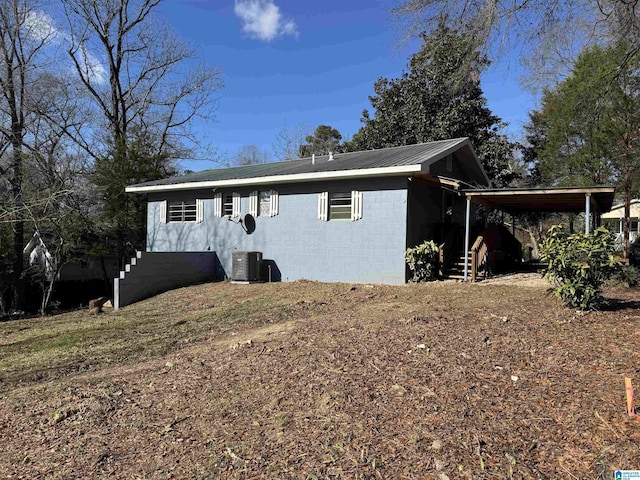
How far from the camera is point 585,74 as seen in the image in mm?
13859

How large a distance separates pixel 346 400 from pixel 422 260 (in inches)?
276

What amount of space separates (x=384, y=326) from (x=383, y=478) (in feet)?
10.3

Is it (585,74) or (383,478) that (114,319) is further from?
(585,74)

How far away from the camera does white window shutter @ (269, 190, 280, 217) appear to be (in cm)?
1225

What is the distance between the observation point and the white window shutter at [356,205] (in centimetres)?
1073

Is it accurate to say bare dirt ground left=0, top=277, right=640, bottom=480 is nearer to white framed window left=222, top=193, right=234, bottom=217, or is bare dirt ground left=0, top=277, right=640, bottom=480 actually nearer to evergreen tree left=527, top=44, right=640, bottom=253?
white framed window left=222, top=193, right=234, bottom=217

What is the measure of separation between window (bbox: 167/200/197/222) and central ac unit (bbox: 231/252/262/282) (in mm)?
3220

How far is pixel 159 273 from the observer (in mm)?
11898

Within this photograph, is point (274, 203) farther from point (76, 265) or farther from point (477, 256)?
point (76, 265)


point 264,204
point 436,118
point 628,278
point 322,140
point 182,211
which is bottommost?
point 628,278

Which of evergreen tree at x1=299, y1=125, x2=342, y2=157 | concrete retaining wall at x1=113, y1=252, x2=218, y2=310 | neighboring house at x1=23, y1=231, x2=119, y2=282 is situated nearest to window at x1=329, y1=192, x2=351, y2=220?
concrete retaining wall at x1=113, y1=252, x2=218, y2=310

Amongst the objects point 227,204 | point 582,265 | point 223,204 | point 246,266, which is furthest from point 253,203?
point 582,265

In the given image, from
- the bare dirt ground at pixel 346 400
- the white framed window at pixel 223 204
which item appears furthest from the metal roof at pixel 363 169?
the bare dirt ground at pixel 346 400

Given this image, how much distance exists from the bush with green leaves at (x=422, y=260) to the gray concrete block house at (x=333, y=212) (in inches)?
9.1
